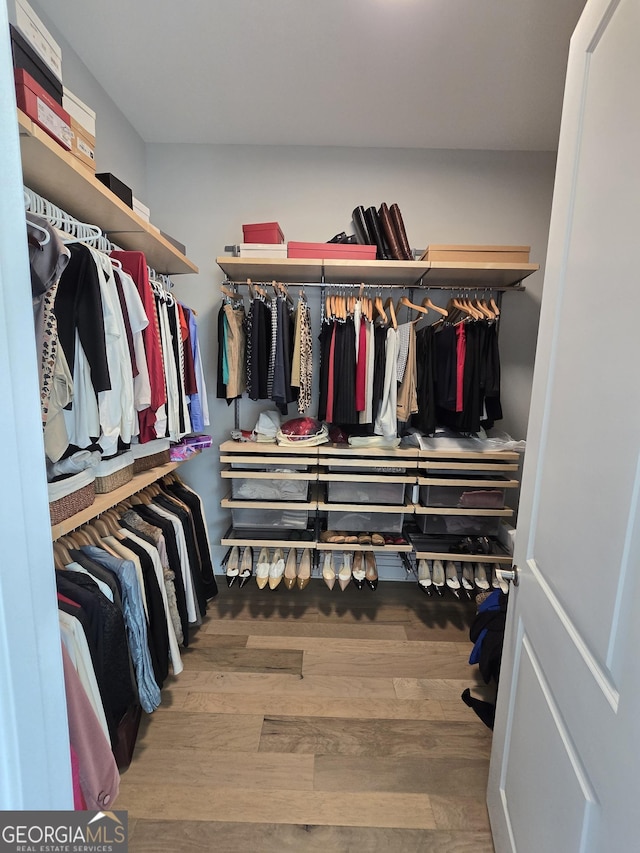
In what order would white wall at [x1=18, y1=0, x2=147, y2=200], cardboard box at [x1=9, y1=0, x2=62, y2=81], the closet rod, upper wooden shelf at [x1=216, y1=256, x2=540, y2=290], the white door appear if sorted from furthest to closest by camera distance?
1. upper wooden shelf at [x1=216, y1=256, x2=540, y2=290]
2. white wall at [x1=18, y1=0, x2=147, y2=200]
3. the closet rod
4. cardboard box at [x1=9, y1=0, x2=62, y2=81]
5. the white door

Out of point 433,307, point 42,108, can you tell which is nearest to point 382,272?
point 433,307

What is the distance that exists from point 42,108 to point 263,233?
3.71 ft

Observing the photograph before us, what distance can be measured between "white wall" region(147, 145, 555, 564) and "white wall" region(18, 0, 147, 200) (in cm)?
11

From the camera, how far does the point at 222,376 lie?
2.04m

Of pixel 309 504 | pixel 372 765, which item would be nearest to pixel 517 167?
pixel 309 504

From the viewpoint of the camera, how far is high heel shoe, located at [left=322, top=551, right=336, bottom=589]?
6.90 ft

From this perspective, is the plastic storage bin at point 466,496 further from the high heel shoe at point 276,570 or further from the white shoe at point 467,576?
the high heel shoe at point 276,570

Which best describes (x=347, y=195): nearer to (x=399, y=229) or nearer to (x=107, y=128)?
(x=399, y=229)

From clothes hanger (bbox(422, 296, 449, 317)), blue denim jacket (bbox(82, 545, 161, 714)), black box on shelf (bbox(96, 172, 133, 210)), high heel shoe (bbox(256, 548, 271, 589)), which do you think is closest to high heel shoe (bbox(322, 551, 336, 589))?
high heel shoe (bbox(256, 548, 271, 589))

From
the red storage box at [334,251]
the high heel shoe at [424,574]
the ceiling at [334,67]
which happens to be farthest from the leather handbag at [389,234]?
the high heel shoe at [424,574]

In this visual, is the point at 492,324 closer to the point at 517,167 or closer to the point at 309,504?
the point at 517,167

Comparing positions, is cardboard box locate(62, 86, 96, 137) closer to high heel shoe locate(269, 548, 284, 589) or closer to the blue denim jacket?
the blue denim jacket

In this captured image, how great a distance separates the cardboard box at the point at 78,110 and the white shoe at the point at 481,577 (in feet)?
8.89

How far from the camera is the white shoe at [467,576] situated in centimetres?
207
